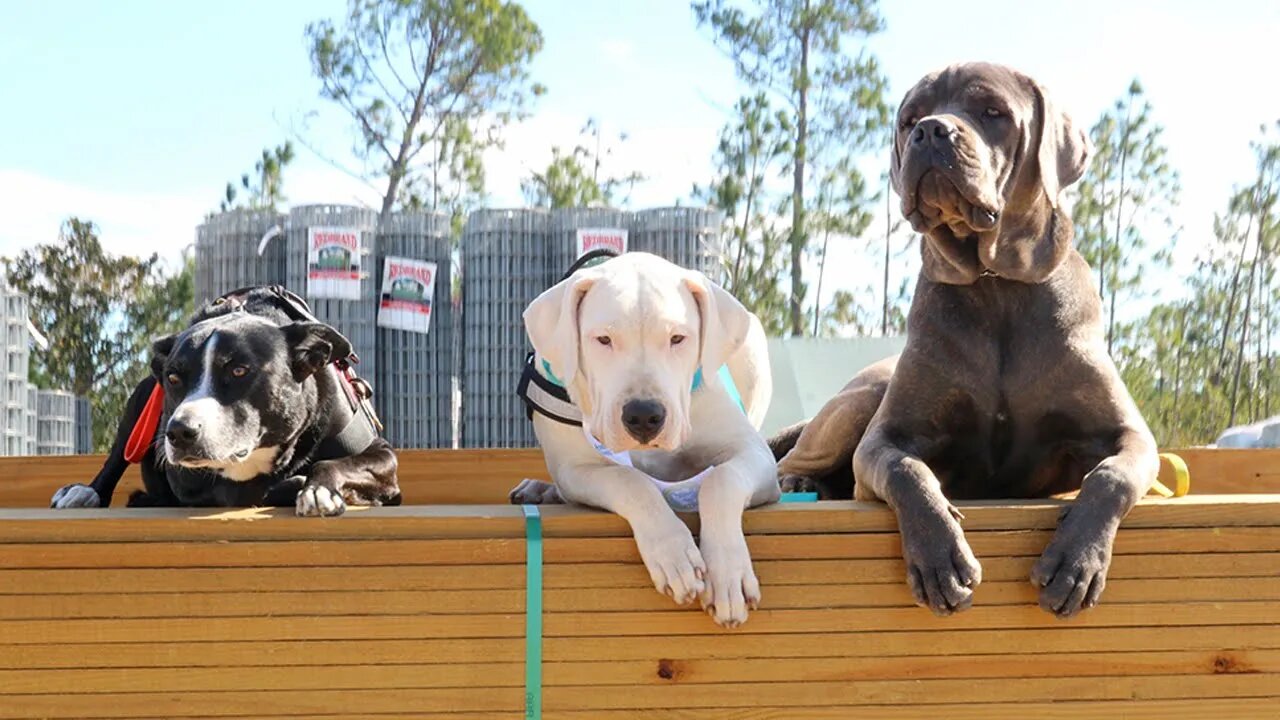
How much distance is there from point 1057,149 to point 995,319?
39 cm

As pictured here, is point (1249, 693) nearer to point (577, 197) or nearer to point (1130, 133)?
point (1130, 133)

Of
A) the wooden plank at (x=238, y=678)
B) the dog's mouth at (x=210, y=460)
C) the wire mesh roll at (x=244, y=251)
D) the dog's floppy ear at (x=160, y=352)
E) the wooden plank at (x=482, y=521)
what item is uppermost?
the wire mesh roll at (x=244, y=251)

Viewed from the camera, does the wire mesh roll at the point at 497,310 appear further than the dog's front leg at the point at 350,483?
Yes

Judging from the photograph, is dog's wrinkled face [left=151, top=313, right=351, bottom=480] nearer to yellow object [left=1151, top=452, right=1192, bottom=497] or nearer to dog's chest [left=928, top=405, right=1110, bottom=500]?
dog's chest [left=928, top=405, right=1110, bottom=500]

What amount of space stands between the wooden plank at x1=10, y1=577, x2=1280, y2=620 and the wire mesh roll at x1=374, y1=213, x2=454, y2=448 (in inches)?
224

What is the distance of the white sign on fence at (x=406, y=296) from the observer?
783 centimetres

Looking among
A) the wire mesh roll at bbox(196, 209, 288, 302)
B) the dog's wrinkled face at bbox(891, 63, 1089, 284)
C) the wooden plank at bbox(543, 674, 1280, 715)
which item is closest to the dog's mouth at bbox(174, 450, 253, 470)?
the wooden plank at bbox(543, 674, 1280, 715)

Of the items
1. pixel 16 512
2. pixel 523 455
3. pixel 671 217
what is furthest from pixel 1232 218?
pixel 16 512

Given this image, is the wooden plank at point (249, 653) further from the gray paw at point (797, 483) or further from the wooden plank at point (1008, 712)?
the gray paw at point (797, 483)

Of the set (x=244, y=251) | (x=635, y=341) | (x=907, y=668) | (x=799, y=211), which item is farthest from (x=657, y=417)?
(x=799, y=211)

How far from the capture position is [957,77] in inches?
102

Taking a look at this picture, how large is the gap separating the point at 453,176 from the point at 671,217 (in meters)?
6.02

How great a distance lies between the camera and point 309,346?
2.77 metres

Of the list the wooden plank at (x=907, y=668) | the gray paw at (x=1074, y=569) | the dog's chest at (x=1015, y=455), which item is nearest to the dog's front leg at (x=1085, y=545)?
the gray paw at (x=1074, y=569)
